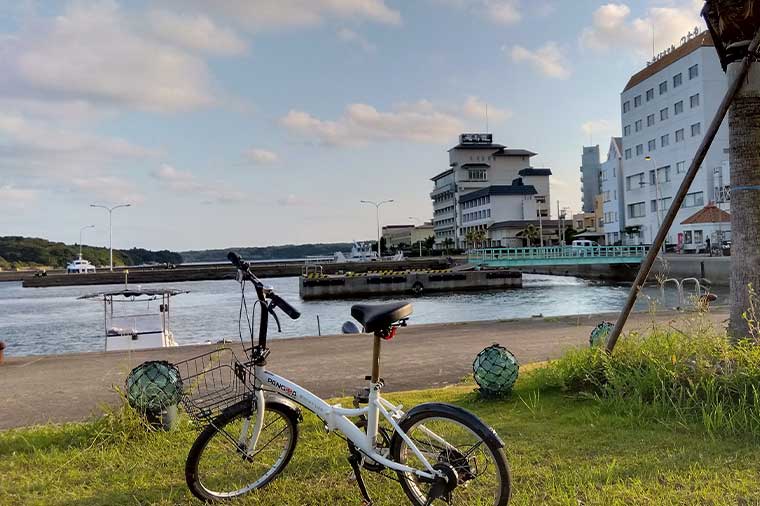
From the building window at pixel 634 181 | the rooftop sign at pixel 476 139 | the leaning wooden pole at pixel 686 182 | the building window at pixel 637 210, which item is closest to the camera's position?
the leaning wooden pole at pixel 686 182

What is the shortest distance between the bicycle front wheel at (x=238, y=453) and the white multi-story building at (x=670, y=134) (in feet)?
163

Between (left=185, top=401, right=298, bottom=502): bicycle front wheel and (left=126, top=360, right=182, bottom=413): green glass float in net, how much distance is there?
121cm

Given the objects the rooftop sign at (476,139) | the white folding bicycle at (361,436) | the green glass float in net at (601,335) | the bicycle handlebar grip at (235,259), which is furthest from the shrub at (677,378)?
the rooftop sign at (476,139)

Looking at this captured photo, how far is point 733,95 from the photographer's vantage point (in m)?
5.47

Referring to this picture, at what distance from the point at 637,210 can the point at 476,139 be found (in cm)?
6289

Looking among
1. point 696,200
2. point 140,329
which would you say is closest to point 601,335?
point 140,329

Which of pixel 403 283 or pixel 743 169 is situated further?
pixel 403 283

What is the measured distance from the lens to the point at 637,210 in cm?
6166

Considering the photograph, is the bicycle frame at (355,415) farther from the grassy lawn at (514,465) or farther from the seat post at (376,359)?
the grassy lawn at (514,465)

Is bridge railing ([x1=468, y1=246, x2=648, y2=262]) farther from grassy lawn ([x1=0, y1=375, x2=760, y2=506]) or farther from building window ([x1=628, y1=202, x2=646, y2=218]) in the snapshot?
grassy lawn ([x1=0, y1=375, x2=760, y2=506])

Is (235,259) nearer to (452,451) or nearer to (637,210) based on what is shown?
(452,451)

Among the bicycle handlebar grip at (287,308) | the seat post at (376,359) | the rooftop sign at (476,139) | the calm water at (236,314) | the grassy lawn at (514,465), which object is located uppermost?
the rooftop sign at (476,139)

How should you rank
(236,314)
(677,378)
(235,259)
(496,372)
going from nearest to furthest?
(235,259), (677,378), (496,372), (236,314)

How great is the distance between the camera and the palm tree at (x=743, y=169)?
5496mm
